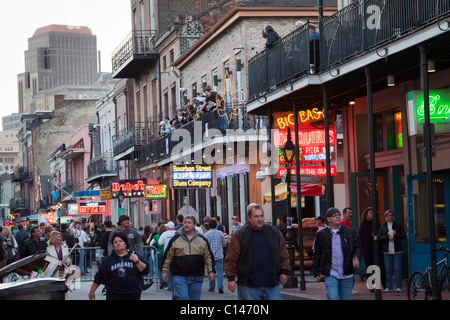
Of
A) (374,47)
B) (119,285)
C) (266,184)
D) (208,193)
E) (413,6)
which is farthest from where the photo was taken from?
A: (208,193)

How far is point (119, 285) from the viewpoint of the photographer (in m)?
11.5

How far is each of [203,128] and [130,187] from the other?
9.50m

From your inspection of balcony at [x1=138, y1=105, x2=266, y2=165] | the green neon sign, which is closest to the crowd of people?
balcony at [x1=138, y1=105, x2=266, y2=165]

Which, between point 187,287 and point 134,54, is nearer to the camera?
point 187,287

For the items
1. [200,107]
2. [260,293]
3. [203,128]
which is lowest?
[260,293]

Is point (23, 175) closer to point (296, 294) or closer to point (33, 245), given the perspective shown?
point (33, 245)

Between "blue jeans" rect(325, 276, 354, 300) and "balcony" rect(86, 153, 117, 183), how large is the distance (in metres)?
41.1

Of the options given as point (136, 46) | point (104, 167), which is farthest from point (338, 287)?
point (104, 167)

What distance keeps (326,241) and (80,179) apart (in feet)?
192

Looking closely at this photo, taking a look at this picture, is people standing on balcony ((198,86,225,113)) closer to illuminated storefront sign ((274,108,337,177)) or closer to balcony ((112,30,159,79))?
illuminated storefront sign ((274,108,337,177))

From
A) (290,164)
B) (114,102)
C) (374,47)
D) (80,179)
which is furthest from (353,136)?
(80,179)

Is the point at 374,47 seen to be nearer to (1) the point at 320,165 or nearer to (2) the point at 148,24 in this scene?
(1) the point at 320,165

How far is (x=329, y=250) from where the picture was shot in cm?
1244

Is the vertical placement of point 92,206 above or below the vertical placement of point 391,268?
above
